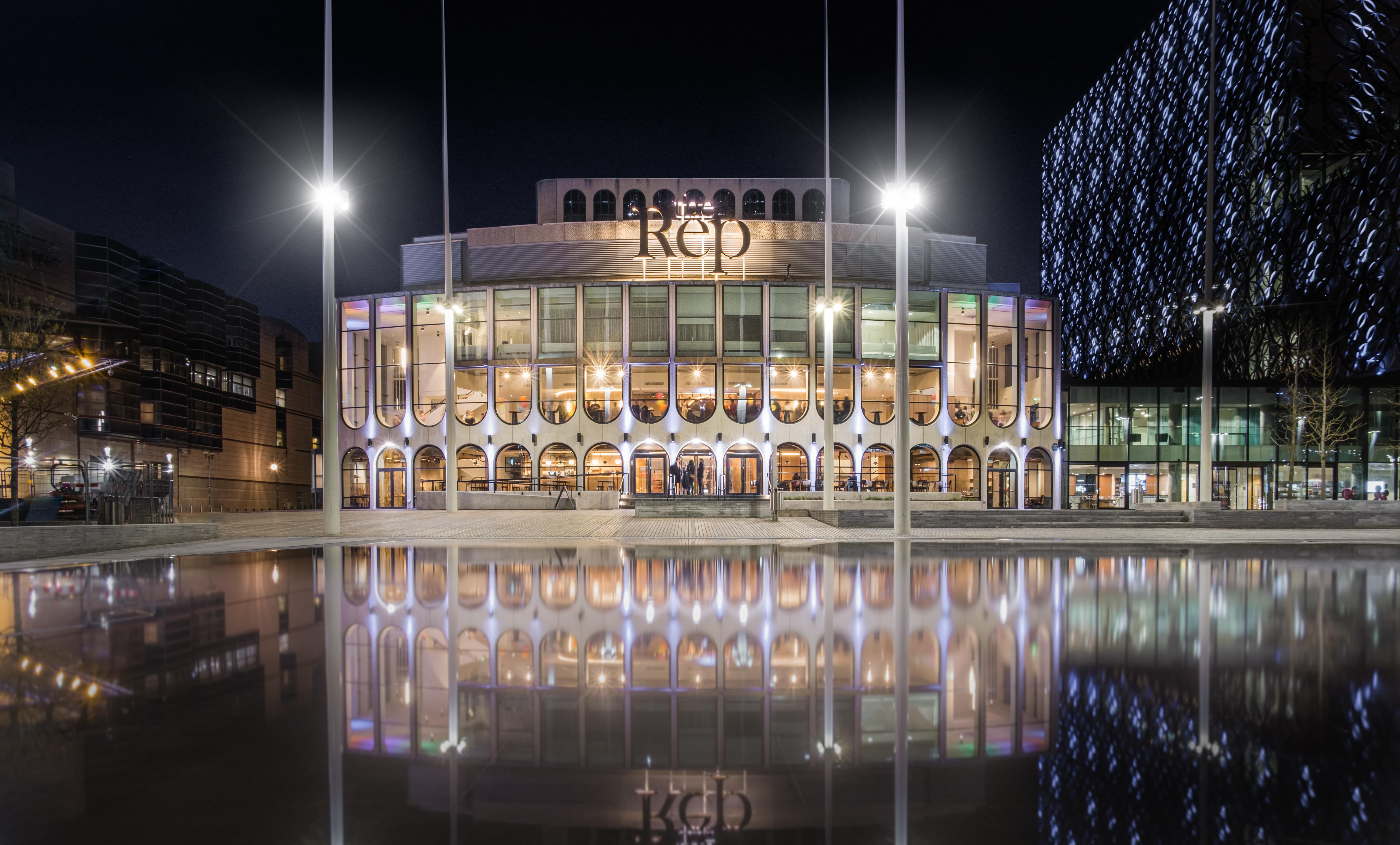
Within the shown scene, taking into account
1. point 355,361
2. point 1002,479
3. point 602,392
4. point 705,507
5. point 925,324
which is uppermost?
point 925,324

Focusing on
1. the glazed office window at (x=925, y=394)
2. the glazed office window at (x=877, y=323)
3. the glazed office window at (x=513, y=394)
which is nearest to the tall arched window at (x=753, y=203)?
the glazed office window at (x=877, y=323)

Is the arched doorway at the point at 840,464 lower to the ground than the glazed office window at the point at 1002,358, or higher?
lower

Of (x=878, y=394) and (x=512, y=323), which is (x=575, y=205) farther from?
(x=878, y=394)

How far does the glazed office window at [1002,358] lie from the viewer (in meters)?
51.0

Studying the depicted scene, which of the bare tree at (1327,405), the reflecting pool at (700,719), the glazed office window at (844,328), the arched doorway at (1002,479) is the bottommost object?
the arched doorway at (1002,479)

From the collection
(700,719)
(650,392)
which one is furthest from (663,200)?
(700,719)

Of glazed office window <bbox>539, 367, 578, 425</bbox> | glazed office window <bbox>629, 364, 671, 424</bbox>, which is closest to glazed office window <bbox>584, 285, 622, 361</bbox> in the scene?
glazed office window <bbox>539, 367, 578, 425</bbox>

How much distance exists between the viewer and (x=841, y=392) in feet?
163

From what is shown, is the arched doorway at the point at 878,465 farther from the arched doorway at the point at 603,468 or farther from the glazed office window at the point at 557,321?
the glazed office window at the point at 557,321

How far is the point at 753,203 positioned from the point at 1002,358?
2169 cm

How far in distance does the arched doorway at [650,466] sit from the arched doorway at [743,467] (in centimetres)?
390

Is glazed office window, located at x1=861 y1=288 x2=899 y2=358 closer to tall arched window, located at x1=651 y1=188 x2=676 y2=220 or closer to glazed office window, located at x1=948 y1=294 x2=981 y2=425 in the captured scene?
glazed office window, located at x1=948 y1=294 x2=981 y2=425

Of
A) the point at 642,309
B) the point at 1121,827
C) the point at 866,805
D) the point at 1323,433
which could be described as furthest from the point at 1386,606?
the point at 642,309

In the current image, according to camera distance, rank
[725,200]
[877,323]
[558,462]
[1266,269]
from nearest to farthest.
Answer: [558,462]
[877,323]
[725,200]
[1266,269]
